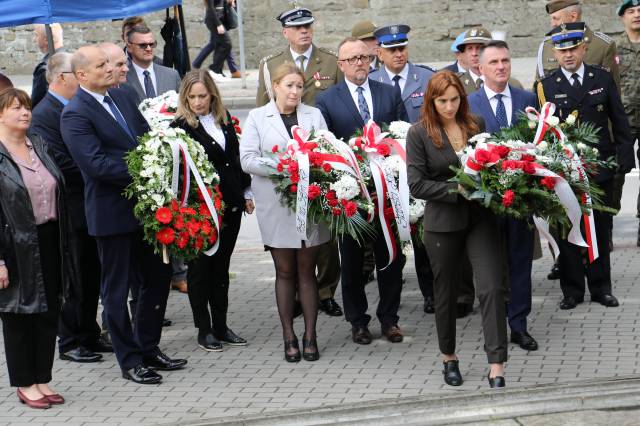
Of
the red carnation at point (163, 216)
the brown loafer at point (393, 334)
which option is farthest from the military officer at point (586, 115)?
the red carnation at point (163, 216)

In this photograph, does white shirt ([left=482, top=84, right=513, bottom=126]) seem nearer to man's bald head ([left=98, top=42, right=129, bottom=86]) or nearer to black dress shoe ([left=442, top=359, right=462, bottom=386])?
black dress shoe ([left=442, top=359, right=462, bottom=386])

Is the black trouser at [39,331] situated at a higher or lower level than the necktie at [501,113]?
lower

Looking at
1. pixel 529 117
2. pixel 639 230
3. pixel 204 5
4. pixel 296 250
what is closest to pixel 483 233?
pixel 529 117

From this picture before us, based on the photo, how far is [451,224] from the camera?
6.97 metres

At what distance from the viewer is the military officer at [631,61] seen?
1007 centimetres

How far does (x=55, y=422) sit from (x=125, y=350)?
0.83 metres

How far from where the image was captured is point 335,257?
9.12 meters

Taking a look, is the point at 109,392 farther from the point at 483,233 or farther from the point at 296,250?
the point at 483,233

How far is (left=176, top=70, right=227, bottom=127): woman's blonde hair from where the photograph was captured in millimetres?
7859

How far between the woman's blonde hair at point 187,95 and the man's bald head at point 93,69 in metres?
0.65

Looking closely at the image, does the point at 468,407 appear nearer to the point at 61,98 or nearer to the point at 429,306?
the point at 429,306

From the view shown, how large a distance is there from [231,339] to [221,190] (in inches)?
41.6

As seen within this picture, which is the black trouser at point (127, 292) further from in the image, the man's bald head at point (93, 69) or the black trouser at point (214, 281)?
the man's bald head at point (93, 69)

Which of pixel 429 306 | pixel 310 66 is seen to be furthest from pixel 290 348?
pixel 310 66
